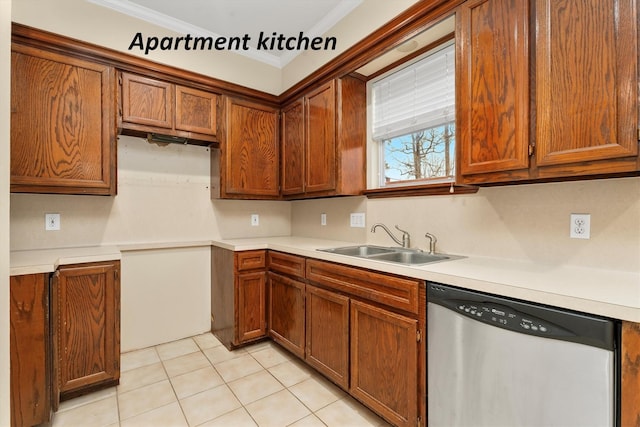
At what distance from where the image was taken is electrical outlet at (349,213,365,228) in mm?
2553

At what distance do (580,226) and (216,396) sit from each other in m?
2.26

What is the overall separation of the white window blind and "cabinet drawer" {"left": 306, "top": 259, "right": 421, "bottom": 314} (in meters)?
1.16

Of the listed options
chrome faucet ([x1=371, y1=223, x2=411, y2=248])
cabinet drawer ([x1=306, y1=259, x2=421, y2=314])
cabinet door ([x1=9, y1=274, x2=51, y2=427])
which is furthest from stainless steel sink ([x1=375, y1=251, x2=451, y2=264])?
cabinet door ([x1=9, y1=274, x2=51, y2=427])

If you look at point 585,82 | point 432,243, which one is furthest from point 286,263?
point 585,82

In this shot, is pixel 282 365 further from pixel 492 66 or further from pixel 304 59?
pixel 304 59

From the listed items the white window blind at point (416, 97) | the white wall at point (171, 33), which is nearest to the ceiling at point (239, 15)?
the white wall at point (171, 33)

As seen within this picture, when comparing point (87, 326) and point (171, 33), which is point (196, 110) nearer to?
point (171, 33)

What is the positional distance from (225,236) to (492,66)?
257cm

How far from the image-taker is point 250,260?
8.41 feet

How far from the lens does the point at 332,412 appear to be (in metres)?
1.81

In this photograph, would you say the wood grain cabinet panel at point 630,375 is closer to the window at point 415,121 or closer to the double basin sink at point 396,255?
the double basin sink at point 396,255

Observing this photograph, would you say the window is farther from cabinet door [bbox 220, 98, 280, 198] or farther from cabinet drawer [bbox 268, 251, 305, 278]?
cabinet door [bbox 220, 98, 280, 198]

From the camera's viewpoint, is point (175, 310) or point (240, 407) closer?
point (240, 407)

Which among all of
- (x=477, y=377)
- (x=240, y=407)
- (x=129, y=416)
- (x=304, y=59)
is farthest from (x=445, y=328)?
(x=304, y=59)
